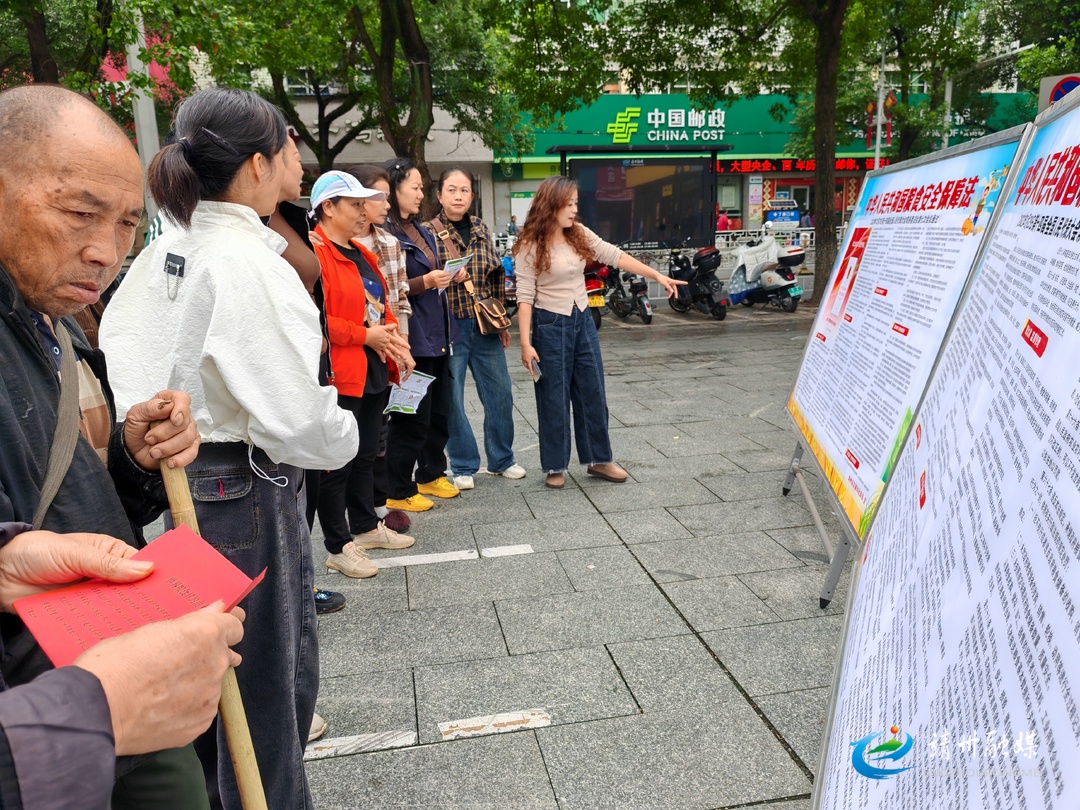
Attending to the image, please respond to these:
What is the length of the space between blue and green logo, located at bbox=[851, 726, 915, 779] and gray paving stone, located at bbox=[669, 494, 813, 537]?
287 cm

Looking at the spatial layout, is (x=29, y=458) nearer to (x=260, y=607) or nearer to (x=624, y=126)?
(x=260, y=607)

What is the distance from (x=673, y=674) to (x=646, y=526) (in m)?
1.40

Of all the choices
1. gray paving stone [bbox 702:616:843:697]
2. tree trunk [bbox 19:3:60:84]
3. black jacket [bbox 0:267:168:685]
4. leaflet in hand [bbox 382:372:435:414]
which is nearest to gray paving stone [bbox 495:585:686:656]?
gray paving stone [bbox 702:616:843:697]

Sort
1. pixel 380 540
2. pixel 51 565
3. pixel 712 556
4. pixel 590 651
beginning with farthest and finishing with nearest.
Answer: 1. pixel 380 540
2. pixel 712 556
3. pixel 590 651
4. pixel 51 565

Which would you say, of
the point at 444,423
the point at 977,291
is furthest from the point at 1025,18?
the point at 977,291

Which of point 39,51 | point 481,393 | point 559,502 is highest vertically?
point 39,51

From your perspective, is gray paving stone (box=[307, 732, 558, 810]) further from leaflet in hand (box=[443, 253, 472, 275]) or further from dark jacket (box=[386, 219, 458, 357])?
leaflet in hand (box=[443, 253, 472, 275])

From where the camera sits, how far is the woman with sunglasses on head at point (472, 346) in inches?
187

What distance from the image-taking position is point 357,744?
7.80 ft

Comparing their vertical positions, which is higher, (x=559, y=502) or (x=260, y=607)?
(x=260, y=607)

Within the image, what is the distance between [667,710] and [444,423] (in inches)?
98.0

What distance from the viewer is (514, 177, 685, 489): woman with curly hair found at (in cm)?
461

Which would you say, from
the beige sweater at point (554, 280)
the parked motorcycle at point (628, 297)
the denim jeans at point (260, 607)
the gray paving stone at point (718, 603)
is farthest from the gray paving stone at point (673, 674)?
the parked motorcycle at point (628, 297)

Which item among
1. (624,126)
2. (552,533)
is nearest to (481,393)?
(552,533)
